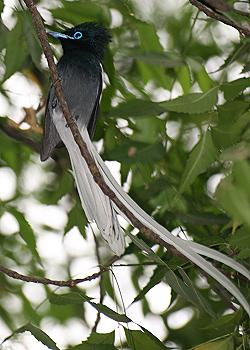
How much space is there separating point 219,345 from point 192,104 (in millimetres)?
443

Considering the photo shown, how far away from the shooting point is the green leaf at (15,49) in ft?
6.24

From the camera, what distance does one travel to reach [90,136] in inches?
75.7

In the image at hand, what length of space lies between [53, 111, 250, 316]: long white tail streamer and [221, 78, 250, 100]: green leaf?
27cm

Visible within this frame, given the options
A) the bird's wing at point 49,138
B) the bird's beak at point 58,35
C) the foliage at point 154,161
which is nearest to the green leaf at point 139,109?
the foliage at point 154,161

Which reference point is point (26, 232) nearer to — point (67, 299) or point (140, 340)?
point (67, 299)

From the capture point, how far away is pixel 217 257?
4.68 ft

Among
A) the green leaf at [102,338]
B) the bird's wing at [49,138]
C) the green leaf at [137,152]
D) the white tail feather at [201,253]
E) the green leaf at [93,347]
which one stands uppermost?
the white tail feather at [201,253]

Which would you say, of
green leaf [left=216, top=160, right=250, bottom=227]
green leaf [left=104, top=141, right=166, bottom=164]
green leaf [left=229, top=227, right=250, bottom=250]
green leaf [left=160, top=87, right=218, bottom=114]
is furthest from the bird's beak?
green leaf [left=216, top=160, right=250, bottom=227]

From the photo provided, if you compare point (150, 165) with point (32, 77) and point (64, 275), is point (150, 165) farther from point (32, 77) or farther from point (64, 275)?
point (64, 275)

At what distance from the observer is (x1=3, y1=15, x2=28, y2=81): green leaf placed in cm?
190

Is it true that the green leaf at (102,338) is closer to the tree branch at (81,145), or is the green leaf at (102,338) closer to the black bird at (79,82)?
the tree branch at (81,145)

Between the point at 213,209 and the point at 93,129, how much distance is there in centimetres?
40

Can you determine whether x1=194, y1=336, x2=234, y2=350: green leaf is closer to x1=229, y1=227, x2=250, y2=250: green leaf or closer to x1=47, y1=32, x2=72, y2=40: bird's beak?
x1=229, y1=227, x2=250, y2=250: green leaf

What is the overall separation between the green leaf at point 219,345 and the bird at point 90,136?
0.26 feet
